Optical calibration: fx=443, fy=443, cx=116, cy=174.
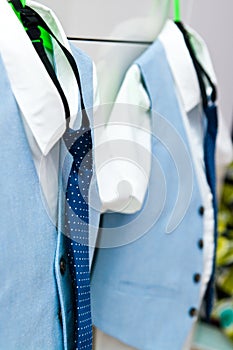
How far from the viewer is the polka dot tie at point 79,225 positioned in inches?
20.9

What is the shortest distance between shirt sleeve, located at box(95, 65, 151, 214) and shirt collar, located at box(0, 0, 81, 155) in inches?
6.2

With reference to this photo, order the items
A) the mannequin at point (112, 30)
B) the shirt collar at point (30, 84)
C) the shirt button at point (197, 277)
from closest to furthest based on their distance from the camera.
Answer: the shirt collar at point (30, 84) → the mannequin at point (112, 30) → the shirt button at point (197, 277)

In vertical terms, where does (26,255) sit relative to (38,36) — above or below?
below

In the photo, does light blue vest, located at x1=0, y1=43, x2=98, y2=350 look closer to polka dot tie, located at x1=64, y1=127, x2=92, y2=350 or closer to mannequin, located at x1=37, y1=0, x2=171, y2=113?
polka dot tie, located at x1=64, y1=127, x2=92, y2=350

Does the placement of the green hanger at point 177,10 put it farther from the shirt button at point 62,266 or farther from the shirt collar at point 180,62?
the shirt button at point 62,266

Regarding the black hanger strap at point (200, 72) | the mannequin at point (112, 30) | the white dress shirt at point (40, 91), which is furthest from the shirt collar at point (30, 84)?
the black hanger strap at point (200, 72)

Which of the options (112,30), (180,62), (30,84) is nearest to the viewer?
(30,84)

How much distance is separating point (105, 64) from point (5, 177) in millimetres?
317

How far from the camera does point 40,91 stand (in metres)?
0.48

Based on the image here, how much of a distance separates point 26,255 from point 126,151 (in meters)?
0.29

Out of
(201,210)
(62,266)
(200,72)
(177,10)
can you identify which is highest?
(177,10)

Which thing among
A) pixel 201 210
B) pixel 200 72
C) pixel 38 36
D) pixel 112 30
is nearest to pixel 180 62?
pixel 200 72

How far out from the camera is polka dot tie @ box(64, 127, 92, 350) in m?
0.53

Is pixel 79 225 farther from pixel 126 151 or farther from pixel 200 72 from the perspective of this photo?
pixel 200 72
